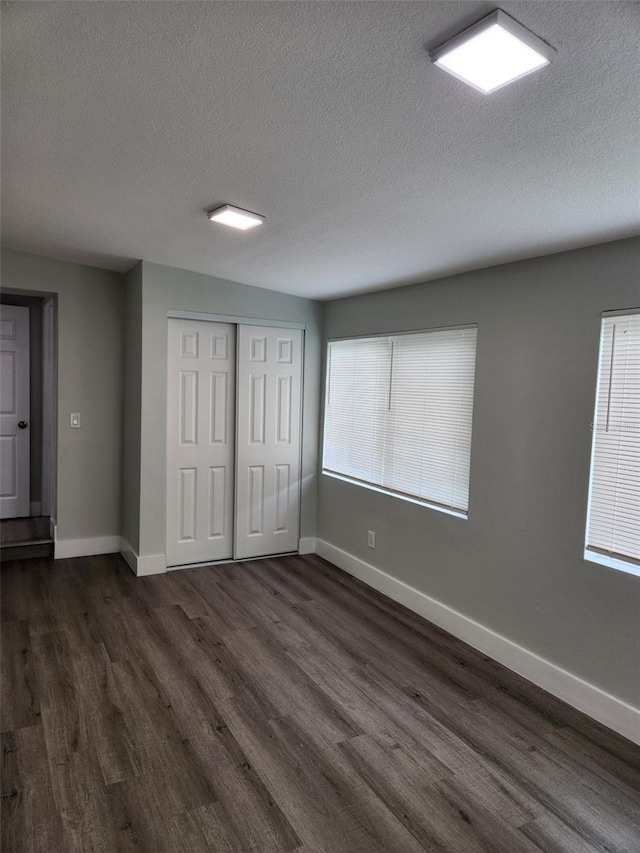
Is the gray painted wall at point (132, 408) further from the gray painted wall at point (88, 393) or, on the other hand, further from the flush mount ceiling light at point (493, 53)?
the flush mount ceiling light at point (493, 53)

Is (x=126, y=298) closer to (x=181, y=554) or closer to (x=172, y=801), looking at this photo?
(x=181, y=554)

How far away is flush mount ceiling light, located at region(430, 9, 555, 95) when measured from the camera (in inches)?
47.6

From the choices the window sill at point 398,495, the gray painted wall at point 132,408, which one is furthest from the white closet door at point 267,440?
the gray painted wall at point 132,408

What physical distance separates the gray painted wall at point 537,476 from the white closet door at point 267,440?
1.41 metres

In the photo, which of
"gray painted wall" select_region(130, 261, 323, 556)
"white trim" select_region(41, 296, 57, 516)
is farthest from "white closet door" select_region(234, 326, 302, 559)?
"white trim" select_region(41, 296, 57, 516)

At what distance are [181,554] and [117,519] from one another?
Result: 0.75 metres

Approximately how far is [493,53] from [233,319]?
3.18 meters

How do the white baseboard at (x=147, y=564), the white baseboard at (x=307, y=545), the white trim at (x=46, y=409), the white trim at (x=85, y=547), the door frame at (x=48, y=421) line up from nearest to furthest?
the white baseboard at (x=147, y=564) < the white trim at (x=85, y=547) < the door frame at (x=48, y=421) < the white baseboard at (x=307, y=545) < the white trim at (x=46, y=409)

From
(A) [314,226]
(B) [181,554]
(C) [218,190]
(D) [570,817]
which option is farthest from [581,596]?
(B) [181,554]

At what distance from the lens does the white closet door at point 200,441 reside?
4160 mm

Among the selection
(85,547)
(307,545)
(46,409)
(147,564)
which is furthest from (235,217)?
(46,409)

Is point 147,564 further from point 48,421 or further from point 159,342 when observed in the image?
point 48,421

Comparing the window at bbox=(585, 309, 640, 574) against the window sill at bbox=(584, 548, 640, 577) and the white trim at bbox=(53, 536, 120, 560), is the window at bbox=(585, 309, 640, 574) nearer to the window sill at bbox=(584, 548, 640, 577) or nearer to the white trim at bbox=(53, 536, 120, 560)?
the window sill at bbox=(584, 548, 640, 577)

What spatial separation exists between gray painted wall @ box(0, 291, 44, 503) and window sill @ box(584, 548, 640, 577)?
16.5 ft
